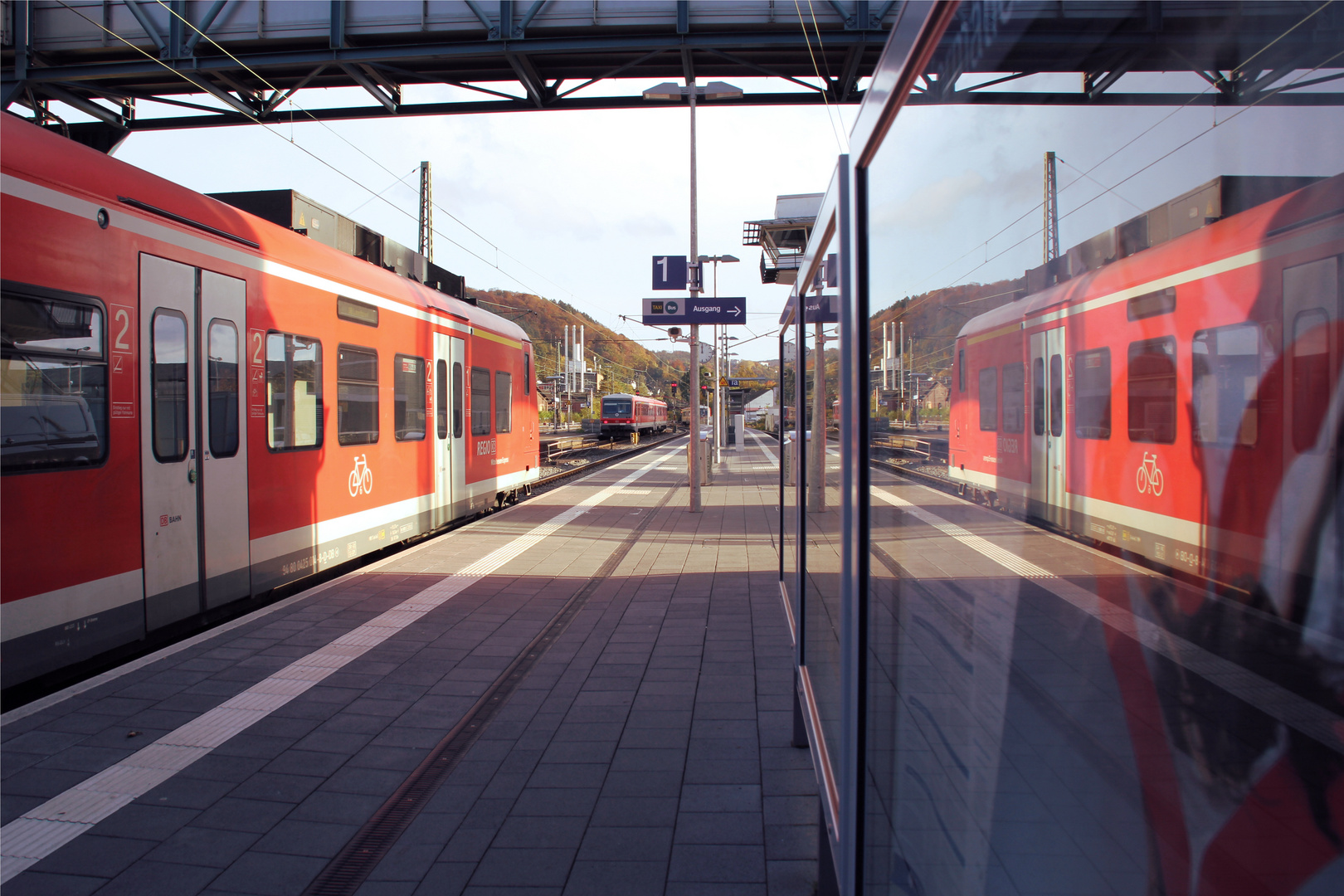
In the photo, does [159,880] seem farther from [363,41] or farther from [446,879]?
[363,41]

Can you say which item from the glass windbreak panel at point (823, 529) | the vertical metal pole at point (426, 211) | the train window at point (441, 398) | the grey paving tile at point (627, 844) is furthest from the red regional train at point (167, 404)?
the vertical metal pole at point (426, 211)

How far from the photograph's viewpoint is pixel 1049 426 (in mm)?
877

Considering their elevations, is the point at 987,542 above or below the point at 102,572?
above

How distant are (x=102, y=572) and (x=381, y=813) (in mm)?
2765

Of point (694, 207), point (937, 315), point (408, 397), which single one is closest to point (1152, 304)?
point (937, 315)

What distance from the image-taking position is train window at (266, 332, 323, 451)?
6461 mm

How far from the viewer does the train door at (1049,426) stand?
2.77 ft

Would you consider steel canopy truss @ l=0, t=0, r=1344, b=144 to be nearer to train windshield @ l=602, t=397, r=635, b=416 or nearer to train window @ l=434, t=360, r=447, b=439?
train window @ l=434, t=360, r=447, b=439

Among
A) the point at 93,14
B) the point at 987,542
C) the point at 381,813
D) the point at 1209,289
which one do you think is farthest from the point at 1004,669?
the point at 93,14

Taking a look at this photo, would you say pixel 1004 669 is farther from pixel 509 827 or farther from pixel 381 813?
pixel 381 813

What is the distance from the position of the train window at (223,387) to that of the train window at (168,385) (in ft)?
0.87

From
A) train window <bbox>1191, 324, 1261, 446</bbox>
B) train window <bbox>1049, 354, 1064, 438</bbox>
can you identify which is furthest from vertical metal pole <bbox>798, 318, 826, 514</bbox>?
train window <bbox>1191, 324, 1261, 446</bbox>

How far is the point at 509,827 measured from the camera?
318 cm

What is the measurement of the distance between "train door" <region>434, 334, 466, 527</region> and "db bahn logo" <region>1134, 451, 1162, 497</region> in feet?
31.8
